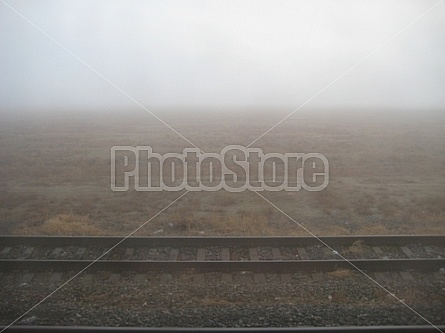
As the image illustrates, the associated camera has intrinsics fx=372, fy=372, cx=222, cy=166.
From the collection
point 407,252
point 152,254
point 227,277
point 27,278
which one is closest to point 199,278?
point 227,277

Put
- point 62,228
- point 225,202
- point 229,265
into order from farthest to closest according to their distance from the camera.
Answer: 1. point 225,202
2. point 62,228
3. point 229,265

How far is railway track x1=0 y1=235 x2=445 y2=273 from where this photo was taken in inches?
235

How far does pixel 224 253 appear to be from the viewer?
6656mm

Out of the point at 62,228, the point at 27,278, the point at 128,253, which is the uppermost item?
the point at 62,228

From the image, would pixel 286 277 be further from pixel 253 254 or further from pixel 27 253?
pixel 27 253

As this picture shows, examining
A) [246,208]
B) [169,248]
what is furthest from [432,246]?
[169,248]

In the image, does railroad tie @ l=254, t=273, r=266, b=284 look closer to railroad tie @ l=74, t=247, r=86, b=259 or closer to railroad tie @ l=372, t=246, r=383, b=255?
railroad tie @ l=372, t=246, r=383, b=255

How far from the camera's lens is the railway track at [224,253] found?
5973 mm

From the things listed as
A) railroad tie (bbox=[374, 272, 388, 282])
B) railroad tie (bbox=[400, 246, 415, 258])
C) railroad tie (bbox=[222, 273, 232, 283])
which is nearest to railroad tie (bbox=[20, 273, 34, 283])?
railroad tie (bbox=[222, 273, 232, 283])

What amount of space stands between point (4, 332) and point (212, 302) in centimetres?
252

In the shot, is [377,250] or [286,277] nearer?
[286,277]

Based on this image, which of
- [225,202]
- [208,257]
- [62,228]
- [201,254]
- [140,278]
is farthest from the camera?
[225,202]

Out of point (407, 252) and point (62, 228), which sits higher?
point (62, 228)

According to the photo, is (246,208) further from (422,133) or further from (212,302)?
(422,133)
